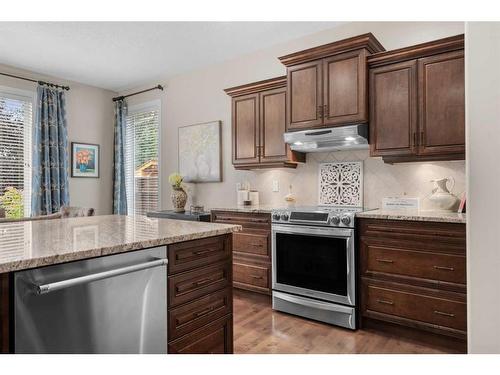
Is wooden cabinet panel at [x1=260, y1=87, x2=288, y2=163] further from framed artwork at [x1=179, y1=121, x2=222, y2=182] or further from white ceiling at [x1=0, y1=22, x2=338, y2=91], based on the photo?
framed artwork at [x1=179, y1=121, x2=222, y2=182]

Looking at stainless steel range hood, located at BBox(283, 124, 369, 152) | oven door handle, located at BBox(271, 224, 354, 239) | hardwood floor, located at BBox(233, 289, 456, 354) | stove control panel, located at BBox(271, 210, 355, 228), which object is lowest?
hardwood floor, located at BBox(233, 289, 456, 354)

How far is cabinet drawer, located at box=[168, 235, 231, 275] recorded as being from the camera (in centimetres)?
162

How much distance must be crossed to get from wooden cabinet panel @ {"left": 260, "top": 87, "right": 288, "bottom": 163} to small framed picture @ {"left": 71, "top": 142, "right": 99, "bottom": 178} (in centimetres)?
307

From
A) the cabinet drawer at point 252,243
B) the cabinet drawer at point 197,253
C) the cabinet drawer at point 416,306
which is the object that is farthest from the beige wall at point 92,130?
the cabinet drawer at point 416,306

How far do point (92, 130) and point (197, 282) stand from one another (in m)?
4.44

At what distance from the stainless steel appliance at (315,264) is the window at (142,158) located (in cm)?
271

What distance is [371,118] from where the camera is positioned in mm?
2898

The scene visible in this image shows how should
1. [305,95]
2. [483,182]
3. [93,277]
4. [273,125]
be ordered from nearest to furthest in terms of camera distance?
[483,182], [93,277], [305,95], [273,125]

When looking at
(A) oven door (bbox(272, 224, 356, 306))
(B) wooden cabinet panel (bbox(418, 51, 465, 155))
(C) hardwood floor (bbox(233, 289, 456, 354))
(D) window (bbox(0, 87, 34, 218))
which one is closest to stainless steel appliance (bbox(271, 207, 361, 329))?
(A) oven door (bbox(272, 224, 356, 306))

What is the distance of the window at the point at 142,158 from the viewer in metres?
5.21

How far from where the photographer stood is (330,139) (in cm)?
307

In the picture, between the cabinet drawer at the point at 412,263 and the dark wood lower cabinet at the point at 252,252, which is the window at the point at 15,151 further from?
the cabinet drawer at the point at 412,263

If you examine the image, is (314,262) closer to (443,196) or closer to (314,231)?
(314,231)

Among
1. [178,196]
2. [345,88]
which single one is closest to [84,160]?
[178,196]
